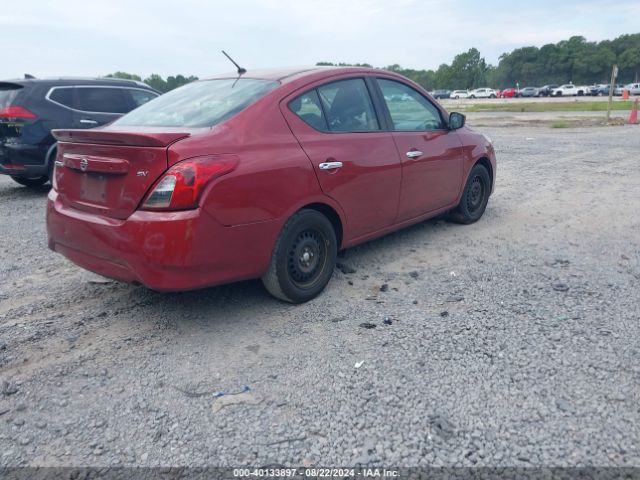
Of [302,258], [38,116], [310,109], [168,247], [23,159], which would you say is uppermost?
[310,109]

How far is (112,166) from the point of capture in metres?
3.37

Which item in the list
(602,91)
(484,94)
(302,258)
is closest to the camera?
(302,258)

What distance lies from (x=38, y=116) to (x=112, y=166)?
18.6 ft

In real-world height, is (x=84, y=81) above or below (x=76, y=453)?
above

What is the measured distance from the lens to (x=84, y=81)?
8.83 meters

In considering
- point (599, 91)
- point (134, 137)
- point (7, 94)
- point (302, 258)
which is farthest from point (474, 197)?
point (599, 91)

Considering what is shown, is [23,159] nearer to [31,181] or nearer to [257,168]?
[31,181]

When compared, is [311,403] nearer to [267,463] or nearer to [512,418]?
[267,463]

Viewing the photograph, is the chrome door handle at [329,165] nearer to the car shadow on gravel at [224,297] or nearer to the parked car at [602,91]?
the car shadow on gravel at [224,297]

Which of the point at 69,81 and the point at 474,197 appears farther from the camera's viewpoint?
the point at 69,81

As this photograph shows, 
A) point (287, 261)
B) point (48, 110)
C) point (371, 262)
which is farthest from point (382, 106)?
point (48, 110)

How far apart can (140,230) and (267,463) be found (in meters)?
1.59

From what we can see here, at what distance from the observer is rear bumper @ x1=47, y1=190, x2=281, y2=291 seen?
3.19 m

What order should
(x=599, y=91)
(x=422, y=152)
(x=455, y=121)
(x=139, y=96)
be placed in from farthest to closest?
(x=599, y=91) < (x=139, y=96) < (x=455, y=121) < (x=422, y=152)
